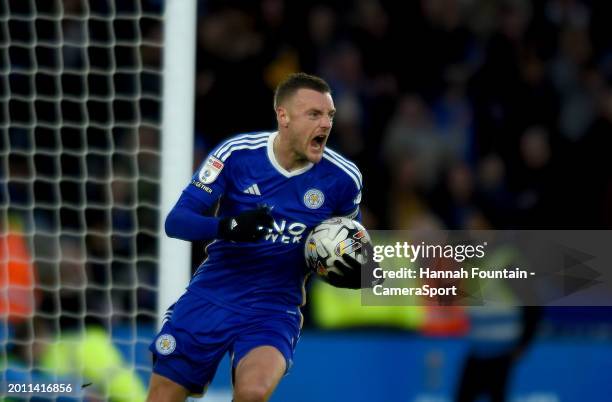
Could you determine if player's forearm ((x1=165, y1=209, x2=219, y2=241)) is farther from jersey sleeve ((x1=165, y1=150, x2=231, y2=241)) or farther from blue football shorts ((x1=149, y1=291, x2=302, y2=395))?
blue football shorts ((x1=149, y1=291, x2=302, y2=395))

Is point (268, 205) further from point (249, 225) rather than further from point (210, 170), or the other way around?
point (249, 225)

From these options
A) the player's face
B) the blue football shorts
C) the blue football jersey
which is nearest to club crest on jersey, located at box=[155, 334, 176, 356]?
the blue football shorts

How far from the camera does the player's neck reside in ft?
16.7

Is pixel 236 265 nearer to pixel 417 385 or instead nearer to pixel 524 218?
pixel 417 385

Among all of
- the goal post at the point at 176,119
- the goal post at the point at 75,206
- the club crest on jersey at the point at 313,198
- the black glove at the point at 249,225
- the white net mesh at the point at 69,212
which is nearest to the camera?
the black glove at the point at 249,225

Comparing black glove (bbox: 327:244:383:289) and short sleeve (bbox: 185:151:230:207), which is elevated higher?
short sleeve (bbox: 185:151:230:207)

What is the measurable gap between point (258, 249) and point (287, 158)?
0.43 meters

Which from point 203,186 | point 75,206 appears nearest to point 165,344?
point 203,186

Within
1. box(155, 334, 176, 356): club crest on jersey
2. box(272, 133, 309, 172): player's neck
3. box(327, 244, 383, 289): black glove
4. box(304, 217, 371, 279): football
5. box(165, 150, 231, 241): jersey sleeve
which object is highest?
box(272, 133, 309, 172): player's neck

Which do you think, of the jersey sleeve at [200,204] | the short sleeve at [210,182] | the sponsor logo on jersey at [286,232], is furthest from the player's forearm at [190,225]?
the sponsor logo on jersey at [286,232]

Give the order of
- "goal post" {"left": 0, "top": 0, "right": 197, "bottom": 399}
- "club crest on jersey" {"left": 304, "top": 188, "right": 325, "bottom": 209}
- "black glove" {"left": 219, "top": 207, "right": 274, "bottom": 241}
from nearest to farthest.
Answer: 1. "black glove" {"left": 219, "top": 207, "right": 274, "bottom": 241}
2. "club crest on jersey" {"left": 304, "top": 188, "right": 325, "bottom": 209}
3. "goal post" {"left": 0, "top": 0, "right": 197, "bottom": 399}

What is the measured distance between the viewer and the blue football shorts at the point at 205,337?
4.97m

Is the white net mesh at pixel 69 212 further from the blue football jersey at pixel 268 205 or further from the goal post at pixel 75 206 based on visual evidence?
the blue football jersey at pixel 268 205

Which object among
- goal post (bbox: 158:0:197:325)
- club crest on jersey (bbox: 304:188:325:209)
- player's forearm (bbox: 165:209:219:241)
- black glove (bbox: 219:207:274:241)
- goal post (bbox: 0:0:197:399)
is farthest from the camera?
goal post (bbox: 0:0:197:399)
